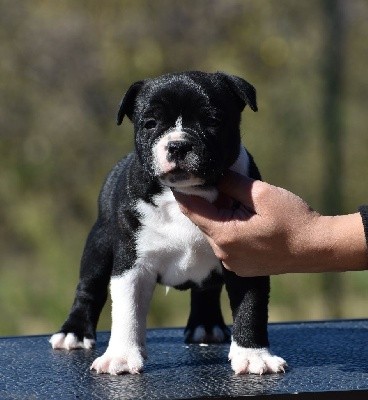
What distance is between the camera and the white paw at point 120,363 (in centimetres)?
215

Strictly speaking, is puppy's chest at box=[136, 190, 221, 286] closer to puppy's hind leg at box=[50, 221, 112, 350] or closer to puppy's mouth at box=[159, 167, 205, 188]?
puppy's mouth at box=[159, 167, 205, 188]

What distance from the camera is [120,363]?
7.09 ft

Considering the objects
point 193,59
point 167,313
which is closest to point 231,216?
point 167,313

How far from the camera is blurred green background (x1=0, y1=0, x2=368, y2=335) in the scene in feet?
17.3

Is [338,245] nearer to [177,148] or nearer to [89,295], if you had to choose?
[177,148]

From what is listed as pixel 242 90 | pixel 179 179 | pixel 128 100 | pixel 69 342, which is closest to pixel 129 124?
pixel 69 342

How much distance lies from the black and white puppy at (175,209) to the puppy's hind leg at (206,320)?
0.36 meters

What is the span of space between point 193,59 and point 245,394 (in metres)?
3.81

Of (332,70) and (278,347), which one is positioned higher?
(332,70)

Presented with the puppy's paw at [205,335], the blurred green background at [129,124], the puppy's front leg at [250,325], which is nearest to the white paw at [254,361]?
the puppy's front leg at [250,325]

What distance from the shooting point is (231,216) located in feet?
7.16

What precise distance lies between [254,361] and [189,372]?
0.15m

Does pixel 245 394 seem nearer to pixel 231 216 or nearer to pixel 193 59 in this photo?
pixel 231 216

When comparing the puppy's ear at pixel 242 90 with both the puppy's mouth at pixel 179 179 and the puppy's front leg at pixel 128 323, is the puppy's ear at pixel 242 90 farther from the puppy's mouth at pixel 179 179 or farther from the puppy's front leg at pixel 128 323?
the puppy's front leg at pixel 128 323
